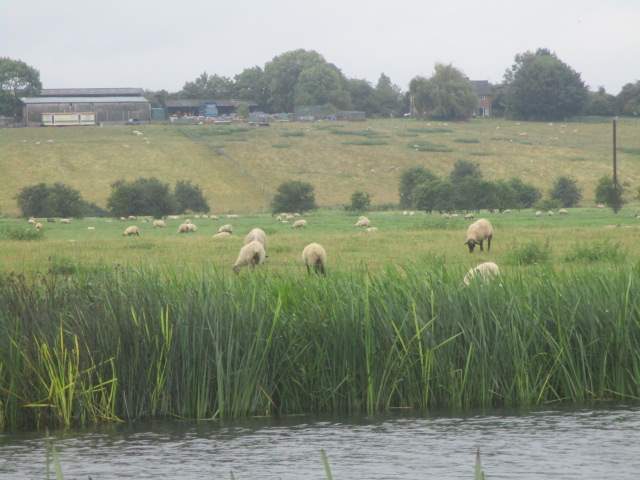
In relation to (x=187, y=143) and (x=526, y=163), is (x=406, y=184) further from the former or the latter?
(x=187, y=143)

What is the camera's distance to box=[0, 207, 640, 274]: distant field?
3044cm

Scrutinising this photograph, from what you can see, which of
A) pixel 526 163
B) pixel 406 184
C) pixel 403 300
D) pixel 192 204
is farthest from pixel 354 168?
pixel 403 300

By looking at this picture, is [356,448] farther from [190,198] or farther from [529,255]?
[190,198]

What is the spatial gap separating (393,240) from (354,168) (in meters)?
77.8

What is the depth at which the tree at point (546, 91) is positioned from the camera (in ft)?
518

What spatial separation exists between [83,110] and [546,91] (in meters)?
63.2

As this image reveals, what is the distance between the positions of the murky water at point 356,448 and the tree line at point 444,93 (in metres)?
A: 143

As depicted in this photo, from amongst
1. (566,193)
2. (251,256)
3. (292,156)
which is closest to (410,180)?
(566,193)

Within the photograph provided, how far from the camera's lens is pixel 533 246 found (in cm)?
3091

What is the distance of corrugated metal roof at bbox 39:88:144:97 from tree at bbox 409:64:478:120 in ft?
144

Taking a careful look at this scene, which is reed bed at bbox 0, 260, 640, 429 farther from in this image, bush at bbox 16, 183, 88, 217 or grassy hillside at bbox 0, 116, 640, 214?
grassy hillside at bbox 0, 116, 640, 214

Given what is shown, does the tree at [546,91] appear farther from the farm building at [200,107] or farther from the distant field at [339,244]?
the distant field at [339,244]

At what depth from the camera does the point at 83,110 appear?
15538cm

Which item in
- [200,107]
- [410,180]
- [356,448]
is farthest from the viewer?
[200,107]
